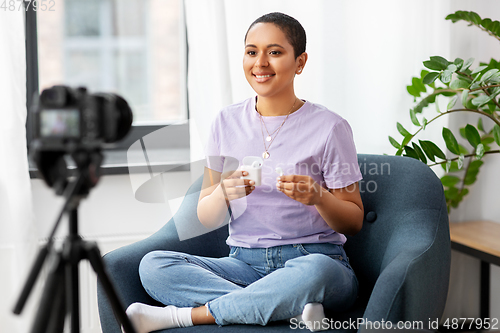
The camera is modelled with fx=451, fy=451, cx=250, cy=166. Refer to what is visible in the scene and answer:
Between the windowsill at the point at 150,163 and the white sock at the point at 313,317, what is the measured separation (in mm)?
1003

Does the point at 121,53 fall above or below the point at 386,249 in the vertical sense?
above

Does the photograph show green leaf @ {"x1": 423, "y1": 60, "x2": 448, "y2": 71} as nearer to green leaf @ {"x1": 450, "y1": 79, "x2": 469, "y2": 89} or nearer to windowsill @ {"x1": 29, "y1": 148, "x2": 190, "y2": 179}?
green leaf @ {"x1": 450, "y1": 79, "x2": 469, "y2": 89}

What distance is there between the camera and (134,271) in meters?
1.28

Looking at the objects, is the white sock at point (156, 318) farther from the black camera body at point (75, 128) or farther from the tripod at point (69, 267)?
the black camera body at point (75, 128)

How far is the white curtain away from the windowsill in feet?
0.35

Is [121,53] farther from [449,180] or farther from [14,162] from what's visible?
[449,180]

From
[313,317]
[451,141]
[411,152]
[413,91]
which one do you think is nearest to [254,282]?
[313,317]

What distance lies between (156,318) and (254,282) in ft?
0.86

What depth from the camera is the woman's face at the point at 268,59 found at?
1309mm

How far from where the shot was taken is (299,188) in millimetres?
1164

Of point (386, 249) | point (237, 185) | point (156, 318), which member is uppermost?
point (237, 185)

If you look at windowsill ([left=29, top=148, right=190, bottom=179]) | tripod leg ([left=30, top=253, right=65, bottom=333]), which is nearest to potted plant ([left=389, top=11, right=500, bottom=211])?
windowsill ([left=29, top=148, right=190, bottom=179])

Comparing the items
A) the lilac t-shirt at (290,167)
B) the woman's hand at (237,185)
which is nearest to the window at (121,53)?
the lilac t-shirt at (290,167)

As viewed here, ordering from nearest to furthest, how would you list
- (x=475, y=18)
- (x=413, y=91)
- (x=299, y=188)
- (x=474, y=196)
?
(x=299, y=188) → (x=475, y=18) → (x=413, y=91) → (x=474, y=196)
